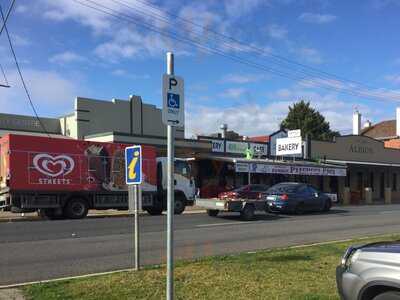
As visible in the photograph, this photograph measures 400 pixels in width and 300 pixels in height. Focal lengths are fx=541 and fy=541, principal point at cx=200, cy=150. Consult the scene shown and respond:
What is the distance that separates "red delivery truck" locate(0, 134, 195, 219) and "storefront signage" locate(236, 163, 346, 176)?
25.3ft

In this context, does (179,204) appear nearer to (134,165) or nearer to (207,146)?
(207,146)

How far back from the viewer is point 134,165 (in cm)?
912

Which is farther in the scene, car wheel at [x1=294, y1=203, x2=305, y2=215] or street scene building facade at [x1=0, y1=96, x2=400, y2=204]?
street scene building facade at [x1=0, y1=96, x2=400, y2=204]

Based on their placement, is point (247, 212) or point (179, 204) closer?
point (247, 212)

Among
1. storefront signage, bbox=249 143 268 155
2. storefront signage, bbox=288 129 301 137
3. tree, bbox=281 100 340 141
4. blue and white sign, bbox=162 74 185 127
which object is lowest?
blue and white sign, bbox=162 74 185 127

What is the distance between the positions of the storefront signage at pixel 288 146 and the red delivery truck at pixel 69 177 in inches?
620

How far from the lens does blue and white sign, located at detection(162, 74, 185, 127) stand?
5867 millimetres

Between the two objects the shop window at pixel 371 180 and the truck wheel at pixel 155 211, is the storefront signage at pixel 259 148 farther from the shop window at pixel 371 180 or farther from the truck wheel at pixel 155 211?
the truck wheel at pixel 155 211

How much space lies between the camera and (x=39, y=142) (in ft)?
70.5

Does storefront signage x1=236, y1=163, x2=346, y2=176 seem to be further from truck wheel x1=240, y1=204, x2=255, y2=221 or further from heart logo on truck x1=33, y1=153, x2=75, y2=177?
heart logo on truck x1=33, y1=153, x2=75, y2=177

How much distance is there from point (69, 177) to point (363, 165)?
98.5 feet

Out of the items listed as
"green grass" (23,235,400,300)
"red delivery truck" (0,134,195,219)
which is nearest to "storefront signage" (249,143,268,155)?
"red delivery truck" (0,134,195,219)

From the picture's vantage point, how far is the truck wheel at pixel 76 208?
72.7ft

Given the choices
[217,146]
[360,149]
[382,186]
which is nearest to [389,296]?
[217,146]
